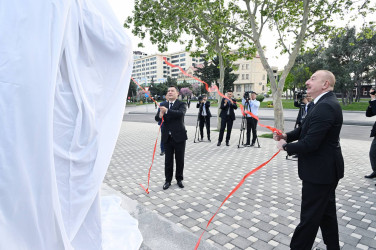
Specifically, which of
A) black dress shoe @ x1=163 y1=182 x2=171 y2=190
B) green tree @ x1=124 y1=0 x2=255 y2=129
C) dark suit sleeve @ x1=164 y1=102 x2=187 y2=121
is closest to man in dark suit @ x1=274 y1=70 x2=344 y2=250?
dark suit sleeve @ x1=164 y1=102 x2=187 y2=121

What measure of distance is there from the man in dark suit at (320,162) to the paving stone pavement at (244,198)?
520 mm

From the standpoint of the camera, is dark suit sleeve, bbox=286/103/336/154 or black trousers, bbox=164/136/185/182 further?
black trousers, bbox=164/136/185/182

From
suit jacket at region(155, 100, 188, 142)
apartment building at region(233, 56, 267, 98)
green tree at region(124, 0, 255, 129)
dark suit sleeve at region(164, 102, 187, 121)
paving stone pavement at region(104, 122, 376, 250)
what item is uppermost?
apartment building at region(233, 56, 267, 98)

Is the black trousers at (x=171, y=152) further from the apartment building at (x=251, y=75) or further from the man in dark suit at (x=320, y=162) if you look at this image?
the apartment building at (x=251, y=75)

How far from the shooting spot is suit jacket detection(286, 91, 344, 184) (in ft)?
7.55

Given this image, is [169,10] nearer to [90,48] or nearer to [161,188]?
[161,188]

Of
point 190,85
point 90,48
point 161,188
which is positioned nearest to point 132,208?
point 161,188

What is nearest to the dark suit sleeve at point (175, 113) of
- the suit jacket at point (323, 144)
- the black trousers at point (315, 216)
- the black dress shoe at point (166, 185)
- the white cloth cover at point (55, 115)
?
the black dress shoe at point (166, 185)

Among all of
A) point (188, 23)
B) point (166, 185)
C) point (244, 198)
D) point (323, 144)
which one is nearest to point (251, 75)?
point (188, 23)

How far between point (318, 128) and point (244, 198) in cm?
236

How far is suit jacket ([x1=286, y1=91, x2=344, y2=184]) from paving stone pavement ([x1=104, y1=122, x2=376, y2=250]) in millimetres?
1072

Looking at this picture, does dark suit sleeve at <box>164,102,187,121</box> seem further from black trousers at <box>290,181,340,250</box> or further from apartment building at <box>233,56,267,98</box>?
apartment building at <box>233,56,267,98</box>

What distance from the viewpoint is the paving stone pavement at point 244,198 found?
3072 mm

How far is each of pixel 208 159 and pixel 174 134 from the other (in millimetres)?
2880
